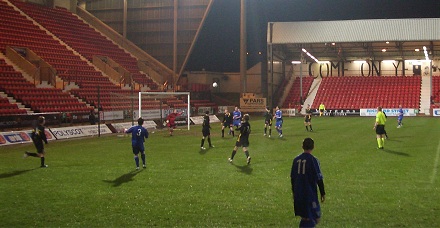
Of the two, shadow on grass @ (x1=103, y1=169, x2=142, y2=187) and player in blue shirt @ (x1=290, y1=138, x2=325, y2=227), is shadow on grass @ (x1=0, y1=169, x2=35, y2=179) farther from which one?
player in blue shirt @ (x1=290, y1=138, x2=325, y2=227)

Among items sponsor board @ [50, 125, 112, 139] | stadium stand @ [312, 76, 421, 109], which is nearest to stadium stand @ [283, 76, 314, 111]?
stadium stand @ [312, 76, 421, 109]

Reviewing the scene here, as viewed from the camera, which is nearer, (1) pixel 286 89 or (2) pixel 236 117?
(2) pixel 236 117

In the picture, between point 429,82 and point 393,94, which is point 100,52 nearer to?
point 393,94

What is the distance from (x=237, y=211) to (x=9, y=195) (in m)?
6.31

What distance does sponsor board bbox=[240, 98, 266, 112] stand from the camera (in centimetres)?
5691

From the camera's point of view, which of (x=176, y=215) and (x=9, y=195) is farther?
(x=9, y=195)

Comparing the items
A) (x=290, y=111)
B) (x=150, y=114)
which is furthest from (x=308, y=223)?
(x=290, y=111)

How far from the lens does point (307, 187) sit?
25.4 feet

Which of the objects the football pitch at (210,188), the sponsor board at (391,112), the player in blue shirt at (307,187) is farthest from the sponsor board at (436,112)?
the player in blue shirt at (307,187)

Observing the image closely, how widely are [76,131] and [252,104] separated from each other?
2856 cm

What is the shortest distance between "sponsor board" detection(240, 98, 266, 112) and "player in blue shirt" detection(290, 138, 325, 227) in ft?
160

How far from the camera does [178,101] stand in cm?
4988

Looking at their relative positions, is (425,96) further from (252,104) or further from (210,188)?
(210,188)

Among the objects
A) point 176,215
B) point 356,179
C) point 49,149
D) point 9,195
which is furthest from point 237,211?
point 49,149
